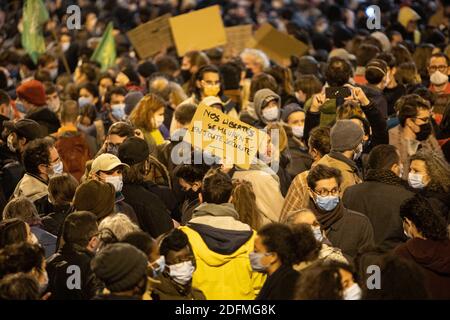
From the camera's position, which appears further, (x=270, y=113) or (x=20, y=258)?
(x=270, y=113)

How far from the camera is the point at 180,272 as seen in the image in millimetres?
7090

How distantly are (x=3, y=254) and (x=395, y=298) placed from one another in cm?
232

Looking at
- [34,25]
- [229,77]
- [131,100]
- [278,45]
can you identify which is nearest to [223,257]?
[131,100]

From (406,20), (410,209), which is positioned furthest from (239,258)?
(406,20)

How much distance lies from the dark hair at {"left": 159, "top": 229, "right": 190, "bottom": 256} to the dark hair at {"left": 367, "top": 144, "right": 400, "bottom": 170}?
2.13 m

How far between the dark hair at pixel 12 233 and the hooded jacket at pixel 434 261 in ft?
7.98

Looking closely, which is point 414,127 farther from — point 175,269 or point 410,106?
point 175,269

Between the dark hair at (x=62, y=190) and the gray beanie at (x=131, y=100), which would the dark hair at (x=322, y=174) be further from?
the gray beanie at (x=131, y=100)

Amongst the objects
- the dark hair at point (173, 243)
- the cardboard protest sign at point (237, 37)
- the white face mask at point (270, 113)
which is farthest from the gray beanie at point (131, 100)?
the cardboard protest sign at point (237, 37)

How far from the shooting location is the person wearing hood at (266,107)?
10625 mm

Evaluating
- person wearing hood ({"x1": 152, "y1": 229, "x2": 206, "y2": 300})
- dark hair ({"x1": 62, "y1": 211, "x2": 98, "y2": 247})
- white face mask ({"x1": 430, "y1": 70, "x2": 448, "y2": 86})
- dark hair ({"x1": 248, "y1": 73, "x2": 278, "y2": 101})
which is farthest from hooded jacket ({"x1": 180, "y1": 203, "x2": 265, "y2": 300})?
white face mask ({"x1": 430, "y1": 70, "x2": 448, "y2": 86})

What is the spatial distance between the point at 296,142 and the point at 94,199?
310 cm

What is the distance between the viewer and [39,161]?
937 centimetres

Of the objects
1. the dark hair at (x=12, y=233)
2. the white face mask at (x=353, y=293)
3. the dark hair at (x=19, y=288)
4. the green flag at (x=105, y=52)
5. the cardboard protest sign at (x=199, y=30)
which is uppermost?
the dark hair at (x=19, y=288)
